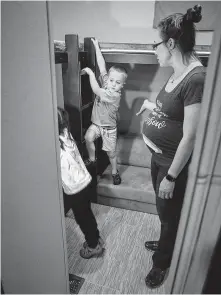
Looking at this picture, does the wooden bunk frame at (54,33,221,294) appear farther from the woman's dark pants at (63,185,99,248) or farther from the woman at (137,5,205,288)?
the woman's dark pants at (63,185,99,248)

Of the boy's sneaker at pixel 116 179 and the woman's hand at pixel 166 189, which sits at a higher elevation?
the woman's hand at pixel 166 189

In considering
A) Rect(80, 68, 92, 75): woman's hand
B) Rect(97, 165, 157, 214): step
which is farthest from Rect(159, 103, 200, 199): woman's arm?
Rect(80, 68, 92, 75): woman's hand

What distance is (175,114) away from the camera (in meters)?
1.15

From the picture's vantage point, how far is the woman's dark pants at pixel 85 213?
1474 mm

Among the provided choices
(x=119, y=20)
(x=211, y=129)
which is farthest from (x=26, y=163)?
(x=119, y=20)

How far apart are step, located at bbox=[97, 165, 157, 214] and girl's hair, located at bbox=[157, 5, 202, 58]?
4.55 feet

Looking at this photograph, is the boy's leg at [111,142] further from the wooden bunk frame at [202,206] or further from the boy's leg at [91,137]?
the wooden bunk frame at [202,206]

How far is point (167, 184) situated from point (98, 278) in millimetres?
945

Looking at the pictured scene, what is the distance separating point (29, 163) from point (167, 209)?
0.86 m

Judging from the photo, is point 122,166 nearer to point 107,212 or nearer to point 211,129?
point 107,212

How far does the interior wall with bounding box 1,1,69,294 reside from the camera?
2.18ft

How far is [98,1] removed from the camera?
93.8 inches

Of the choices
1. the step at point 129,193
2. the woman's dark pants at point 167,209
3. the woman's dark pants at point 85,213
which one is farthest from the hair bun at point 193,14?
the step at point 129,193

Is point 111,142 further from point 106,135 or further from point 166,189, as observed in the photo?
point 166,189
